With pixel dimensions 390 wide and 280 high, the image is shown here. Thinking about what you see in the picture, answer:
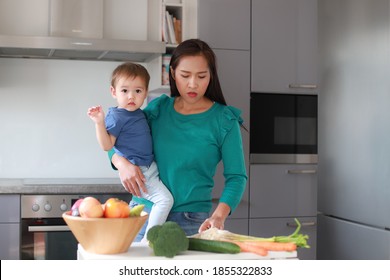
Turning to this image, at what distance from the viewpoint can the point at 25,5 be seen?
4227 mm

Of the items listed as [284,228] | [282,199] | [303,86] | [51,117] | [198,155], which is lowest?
[284,228]

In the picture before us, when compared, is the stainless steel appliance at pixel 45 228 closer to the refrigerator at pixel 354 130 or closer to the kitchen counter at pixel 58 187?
the kitchen counter at pixel 58 187

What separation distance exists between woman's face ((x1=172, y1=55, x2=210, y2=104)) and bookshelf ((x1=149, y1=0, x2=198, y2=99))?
6.14ft

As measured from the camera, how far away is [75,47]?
153 inches

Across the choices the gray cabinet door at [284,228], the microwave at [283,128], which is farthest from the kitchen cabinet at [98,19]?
the gray cabinet door at [284,228]

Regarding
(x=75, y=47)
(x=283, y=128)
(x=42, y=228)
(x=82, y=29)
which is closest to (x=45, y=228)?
(x=42, y=228)

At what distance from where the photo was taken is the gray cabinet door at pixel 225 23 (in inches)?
157

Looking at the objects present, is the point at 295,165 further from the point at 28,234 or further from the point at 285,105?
the point at 28,234

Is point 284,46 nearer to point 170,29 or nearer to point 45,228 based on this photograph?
point 170,29

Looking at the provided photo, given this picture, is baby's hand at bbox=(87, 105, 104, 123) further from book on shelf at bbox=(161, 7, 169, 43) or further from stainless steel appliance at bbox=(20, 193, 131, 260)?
book on shelf at bbox=(161, 7, 169, 43)

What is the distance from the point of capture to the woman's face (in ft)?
6.93

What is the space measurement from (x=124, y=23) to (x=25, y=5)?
63 cm

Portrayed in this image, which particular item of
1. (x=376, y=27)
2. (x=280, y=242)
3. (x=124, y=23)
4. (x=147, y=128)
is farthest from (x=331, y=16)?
(x=280, y=242)

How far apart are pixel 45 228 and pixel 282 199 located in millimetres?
1436
